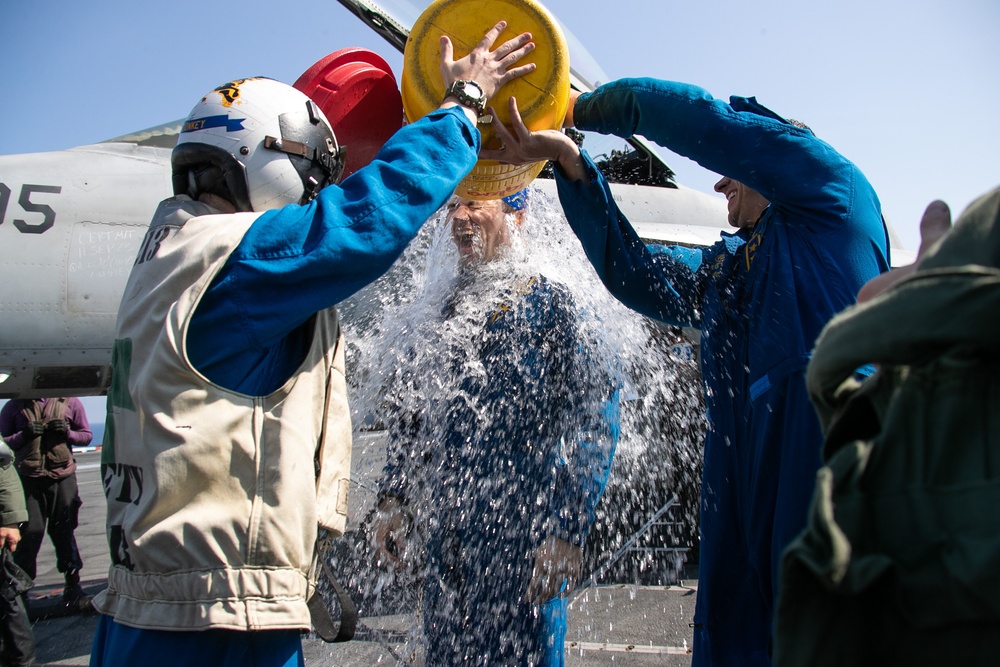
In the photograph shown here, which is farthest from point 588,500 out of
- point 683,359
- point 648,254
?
point 683,359

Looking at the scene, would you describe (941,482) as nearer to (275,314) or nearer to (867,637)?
(867,637)

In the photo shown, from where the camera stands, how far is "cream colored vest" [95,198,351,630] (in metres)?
1.38

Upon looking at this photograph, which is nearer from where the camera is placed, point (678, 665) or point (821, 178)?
point (821, 178)

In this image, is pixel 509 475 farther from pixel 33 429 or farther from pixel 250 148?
pixel 33 429

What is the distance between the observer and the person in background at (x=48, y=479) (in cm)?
527

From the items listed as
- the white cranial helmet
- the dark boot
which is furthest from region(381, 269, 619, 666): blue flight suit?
the dark boot

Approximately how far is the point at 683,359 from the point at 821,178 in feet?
13.2

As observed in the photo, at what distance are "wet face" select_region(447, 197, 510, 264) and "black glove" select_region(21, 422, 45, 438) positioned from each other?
4605 mm

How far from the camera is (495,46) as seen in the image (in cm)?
203

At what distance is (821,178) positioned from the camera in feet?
5.94

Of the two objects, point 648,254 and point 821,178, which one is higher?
point 821,178

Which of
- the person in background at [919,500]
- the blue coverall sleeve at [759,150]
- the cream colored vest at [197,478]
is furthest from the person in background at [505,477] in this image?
the person in background at [919,500]

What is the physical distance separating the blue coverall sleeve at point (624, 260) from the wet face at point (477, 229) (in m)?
0.55

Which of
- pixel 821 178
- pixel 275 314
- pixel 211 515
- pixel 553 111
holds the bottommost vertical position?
pixel 211 515
